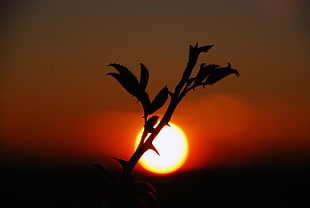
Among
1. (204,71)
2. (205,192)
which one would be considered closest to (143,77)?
(204,71)

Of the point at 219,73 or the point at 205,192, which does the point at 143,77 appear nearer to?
the point at 219,73

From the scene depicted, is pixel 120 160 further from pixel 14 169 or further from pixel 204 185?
pixel 14 169

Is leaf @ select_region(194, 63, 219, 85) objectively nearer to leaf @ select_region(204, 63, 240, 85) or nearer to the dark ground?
leaf @ select_region(204, 63, 240, 85)

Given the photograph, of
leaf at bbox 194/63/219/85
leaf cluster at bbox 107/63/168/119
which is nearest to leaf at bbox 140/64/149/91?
leaf cluster at bbox 107/63/168/119

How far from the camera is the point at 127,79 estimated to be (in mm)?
1896

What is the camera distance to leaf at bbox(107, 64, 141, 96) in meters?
1.85

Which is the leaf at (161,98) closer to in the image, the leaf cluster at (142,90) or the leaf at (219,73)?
the leaf cluster at (142,90)

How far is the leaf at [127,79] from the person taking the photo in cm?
185

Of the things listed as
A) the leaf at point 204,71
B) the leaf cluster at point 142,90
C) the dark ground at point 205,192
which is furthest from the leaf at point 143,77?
the dark ground at point 205,192

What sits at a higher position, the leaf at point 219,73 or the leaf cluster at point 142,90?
the leaf at point 219,73

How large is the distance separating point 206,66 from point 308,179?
60859 millimetres

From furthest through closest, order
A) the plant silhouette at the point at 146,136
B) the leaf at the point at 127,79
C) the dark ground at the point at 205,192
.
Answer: the dark ground at the point at 205,192
the leaf at the point at 127,79
the plant silhouette at the point at 146,136

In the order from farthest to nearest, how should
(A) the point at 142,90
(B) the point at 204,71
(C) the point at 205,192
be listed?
(C) the point at 205,192 → (A) the point at 142,90 → (B) the point at 204,71

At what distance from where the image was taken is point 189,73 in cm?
164
